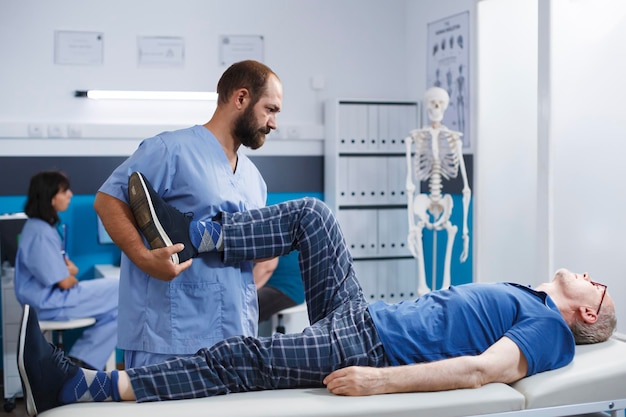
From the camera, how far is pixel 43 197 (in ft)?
13.8

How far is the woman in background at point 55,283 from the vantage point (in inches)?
164

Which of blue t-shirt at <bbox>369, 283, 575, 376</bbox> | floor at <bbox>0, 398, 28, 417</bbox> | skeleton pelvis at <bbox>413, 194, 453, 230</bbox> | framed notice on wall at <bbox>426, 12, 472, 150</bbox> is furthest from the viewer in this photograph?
framed notice on wall at <bbox>426, 12, 472, 150</bbox>

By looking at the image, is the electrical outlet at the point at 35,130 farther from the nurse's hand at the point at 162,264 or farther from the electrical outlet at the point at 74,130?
the nurse's hand at the point at 162,264

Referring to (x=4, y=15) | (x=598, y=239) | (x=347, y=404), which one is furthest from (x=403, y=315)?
(x=4, y=15)

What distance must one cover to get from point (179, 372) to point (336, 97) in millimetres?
3372

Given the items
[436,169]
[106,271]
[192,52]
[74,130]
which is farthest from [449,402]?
[192,52]

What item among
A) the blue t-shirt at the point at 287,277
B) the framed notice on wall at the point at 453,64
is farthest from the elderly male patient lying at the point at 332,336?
the framed notice on wall at the point at 453,64

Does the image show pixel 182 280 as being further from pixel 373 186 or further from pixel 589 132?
pixel 373 186

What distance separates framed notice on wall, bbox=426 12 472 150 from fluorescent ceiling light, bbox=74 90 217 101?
1327 millimetres

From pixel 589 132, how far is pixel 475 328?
124cm

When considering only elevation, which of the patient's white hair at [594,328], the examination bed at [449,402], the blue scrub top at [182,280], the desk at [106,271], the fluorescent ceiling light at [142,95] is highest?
the fluorescent ceiling light at [142,95]

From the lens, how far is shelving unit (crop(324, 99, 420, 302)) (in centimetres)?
502

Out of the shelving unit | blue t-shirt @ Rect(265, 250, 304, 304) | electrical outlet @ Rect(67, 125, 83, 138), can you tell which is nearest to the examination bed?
blue t-shirt @ Rect(265, 250, 304, 304)

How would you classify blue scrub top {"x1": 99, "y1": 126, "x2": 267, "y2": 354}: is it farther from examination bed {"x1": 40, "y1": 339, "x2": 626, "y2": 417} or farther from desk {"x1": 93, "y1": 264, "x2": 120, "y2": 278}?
desk {"x1": 93, "y1": 264, "x2": 120, "y2": 278}
